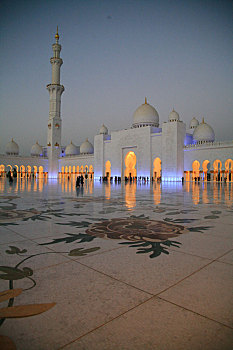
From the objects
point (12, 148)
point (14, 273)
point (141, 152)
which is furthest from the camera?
point (12, 148)

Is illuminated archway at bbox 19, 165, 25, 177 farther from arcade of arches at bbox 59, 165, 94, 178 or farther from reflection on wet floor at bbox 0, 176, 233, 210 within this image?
reflection on wet floor at bbox 0, 176, 233, 210

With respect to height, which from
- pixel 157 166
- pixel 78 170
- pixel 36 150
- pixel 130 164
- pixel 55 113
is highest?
pixel 55 113

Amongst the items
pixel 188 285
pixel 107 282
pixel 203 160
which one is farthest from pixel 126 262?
pixel 203 160

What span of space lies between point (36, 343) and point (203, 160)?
23.6 metres

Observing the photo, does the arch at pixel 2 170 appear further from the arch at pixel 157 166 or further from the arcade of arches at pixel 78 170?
the arch at pixel 157 166

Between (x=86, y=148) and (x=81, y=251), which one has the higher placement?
(x=86, y=148)

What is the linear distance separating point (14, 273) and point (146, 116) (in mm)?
27493

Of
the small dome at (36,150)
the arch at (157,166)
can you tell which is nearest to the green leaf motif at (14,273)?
the arch at (157,166)

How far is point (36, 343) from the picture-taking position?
761 millimetres

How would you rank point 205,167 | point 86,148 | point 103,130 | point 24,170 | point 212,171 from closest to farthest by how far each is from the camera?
point 212,171 → point 205,167 → point 103,130 → point 24,170 → point 86,148

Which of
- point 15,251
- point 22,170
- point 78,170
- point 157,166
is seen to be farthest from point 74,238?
point 22,170

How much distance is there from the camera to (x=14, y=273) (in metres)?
1.27

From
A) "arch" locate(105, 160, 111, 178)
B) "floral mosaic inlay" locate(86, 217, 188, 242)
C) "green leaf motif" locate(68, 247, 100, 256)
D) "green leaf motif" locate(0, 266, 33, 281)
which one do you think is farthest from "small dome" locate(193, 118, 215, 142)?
"green leaf motif" locate(0, 266, 33, 281)

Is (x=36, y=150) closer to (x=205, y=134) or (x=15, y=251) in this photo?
(x=205, y=134)
